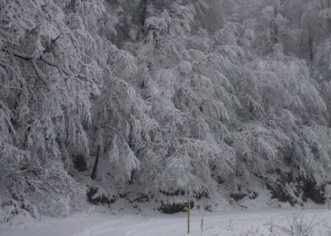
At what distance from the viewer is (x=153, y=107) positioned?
13.5m

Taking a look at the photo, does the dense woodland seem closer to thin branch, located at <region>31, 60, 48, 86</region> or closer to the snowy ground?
thin branch, located at <region>31, 60, 48, 86</region>

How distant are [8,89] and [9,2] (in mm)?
1663

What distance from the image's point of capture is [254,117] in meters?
16.6

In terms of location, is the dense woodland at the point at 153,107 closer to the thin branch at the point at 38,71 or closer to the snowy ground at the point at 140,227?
the thin branch at the point at 38,71

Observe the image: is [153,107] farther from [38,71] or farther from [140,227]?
[38,71]

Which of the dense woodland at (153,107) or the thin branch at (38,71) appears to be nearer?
the thin branch at (38,71)

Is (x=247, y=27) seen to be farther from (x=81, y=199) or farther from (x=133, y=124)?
(x=81, y=199)

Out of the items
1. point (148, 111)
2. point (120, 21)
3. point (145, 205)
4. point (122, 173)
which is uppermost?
point (120, 21)

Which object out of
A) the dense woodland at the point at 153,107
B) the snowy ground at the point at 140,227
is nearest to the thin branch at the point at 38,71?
the dense woodland at the point at 153,107

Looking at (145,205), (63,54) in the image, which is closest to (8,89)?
(63,54)

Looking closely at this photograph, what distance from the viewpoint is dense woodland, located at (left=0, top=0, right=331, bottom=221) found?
845 cm

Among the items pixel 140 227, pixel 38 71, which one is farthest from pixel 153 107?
pixel 38 71

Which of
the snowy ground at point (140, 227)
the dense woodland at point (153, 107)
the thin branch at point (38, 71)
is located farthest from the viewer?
the snowy ground at point (140, 227)

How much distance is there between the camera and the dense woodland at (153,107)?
27.7ft
